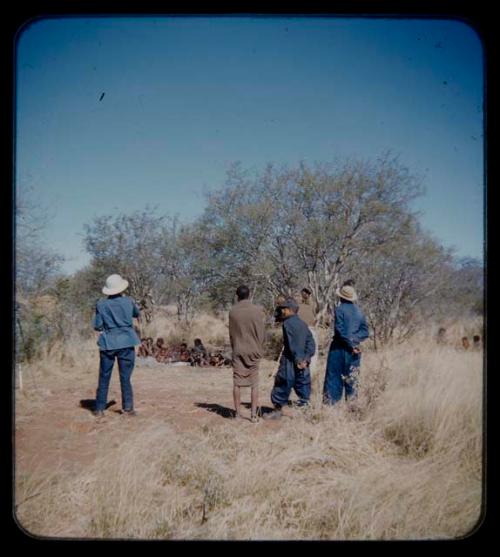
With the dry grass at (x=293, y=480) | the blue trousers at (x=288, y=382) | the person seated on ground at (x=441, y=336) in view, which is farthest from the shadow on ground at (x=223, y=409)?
the person seated on ground at (x=441, y=336)

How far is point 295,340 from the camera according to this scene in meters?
6.12

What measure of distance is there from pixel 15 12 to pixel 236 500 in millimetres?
3446

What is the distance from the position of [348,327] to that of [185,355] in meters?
7.52

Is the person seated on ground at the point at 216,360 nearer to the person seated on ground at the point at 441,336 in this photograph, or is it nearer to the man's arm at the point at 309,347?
the person seated on ground at the point at 441,336

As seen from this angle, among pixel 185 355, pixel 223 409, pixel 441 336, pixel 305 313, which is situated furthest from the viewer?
pixel 185 355

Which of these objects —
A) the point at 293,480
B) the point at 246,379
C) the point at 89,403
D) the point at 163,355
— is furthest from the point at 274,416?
the point at 163,355

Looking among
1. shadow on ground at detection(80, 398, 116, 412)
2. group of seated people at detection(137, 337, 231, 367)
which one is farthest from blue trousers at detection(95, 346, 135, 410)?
group of seated people at detection(137, 337, 231, 367)

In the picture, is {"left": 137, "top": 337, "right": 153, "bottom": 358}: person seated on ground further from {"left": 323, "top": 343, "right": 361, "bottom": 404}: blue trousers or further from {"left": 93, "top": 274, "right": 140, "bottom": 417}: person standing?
{"left": 323, "top": 343, "right": 361, "bottom": 404}: blue trousers

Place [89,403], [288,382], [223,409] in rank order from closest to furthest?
1. [288,382]
2. [223,409]
3. [89,403]

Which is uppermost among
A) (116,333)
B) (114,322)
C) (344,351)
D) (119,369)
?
(114,322)

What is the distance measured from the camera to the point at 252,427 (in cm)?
555

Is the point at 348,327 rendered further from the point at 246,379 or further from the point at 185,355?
the point at 185,355

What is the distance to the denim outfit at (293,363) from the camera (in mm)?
6113

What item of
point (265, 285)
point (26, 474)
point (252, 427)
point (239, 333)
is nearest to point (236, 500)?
point (26, 474)
